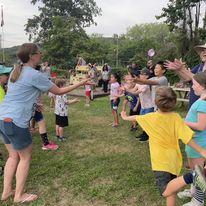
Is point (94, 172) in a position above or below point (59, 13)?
below

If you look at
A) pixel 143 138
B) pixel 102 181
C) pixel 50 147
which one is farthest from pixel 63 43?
pixel 102 181

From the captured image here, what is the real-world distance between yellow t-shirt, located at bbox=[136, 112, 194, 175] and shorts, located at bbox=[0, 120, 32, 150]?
1.35 meters

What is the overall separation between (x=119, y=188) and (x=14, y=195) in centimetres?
134

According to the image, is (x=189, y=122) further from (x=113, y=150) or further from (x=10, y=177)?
(x=113, y=150)

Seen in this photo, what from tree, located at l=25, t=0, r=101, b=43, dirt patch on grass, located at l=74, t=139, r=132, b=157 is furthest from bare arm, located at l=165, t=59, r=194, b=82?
tree, located at l=25, t=0, r=101, b=43

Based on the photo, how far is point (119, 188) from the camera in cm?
446

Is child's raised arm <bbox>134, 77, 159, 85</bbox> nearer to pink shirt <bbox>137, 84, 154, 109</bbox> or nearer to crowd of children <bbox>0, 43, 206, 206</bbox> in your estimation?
crowd of children <bbox>0, 43, 206, 206</bbox>

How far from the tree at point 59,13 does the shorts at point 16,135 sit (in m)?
48.6

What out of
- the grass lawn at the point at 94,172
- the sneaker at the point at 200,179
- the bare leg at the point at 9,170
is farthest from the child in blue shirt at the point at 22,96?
the sneaker at the point at 200,179

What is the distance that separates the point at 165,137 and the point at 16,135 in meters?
1.65

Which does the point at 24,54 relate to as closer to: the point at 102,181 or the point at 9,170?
the point at 9,170

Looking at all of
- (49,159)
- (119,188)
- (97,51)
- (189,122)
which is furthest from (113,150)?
(97,51)

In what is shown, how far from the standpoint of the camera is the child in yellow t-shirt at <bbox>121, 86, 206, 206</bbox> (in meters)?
3.19

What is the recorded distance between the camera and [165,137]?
129 inches
